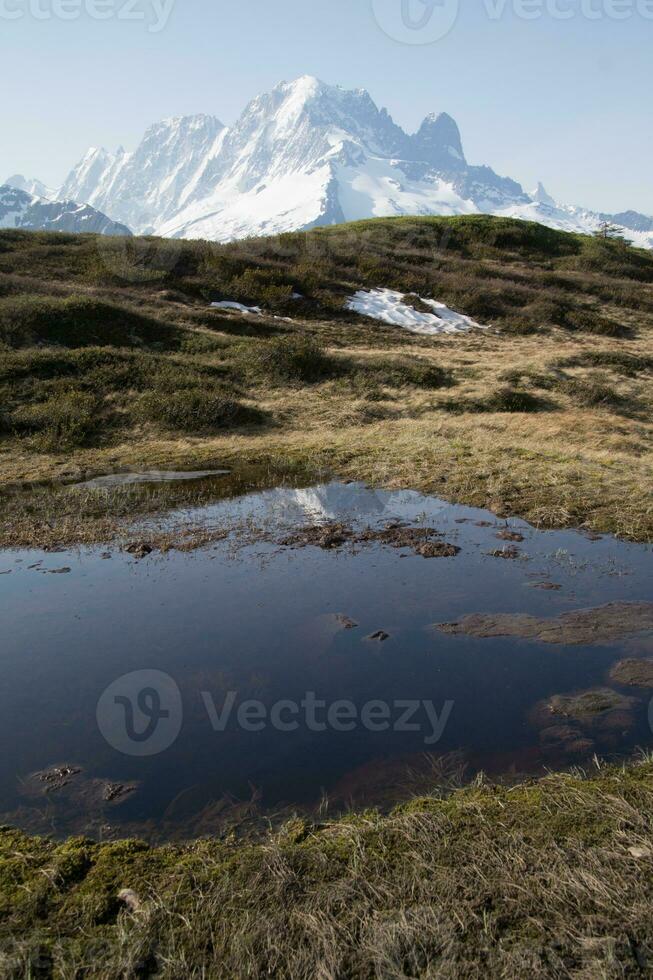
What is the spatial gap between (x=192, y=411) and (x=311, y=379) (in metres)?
6.02

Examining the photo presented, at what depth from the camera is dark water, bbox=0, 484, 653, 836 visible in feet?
23.0

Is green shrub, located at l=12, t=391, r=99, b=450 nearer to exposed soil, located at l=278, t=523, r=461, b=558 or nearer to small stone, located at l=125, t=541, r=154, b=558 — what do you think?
small stone, located at l=125, t=541, r=154, b=558

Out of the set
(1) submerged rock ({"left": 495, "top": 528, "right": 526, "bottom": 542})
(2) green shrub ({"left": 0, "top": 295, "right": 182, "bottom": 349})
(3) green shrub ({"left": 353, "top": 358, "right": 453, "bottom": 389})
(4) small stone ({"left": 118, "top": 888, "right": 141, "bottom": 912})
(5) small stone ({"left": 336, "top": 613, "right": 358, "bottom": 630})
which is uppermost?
(2) green shrub ({"left": 0, "top": 295, "right": 182, "bottom": 349})

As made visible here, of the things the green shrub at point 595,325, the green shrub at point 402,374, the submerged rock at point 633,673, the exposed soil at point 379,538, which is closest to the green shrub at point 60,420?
the exposed soil at point 379,538

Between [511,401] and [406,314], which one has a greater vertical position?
[406,314]

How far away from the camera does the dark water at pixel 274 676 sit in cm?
701

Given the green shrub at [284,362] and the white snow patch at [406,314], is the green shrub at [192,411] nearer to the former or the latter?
the green shrub at [284,362]

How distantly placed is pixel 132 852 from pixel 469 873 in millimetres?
2981

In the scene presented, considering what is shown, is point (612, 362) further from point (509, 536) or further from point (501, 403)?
point (509, 536)

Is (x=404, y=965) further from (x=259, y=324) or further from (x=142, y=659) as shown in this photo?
(x=259, y=324)

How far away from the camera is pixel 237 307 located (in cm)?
3625

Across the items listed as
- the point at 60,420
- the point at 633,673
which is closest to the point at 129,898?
the point at 633,673

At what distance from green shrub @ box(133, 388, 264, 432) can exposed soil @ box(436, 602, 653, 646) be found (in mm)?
14504

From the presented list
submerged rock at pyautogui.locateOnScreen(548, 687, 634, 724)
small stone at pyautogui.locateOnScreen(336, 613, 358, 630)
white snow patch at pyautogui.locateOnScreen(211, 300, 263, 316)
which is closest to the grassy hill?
white snow patch at pyautogui.locateOnScreen(211, 300, 263, 316)
